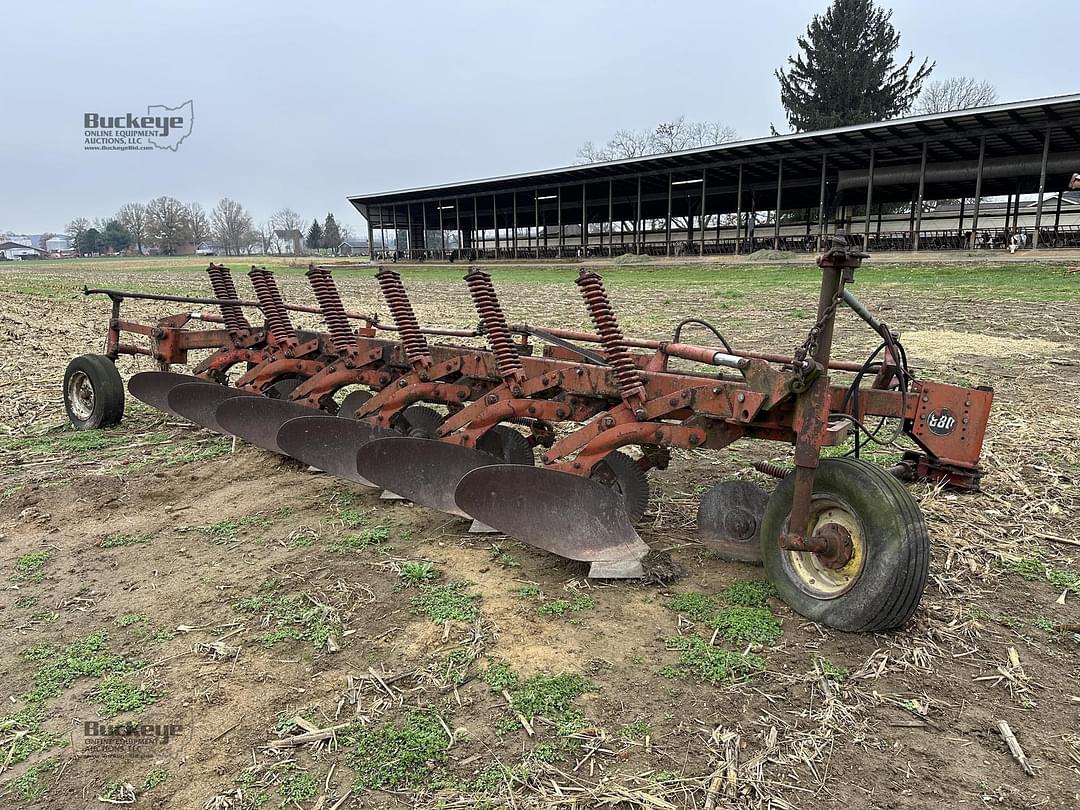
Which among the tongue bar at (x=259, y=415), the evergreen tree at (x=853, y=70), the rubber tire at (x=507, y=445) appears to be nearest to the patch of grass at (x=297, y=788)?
the rubber tire at (x=507, y=445)

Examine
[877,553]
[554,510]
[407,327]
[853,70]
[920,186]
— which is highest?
[853,70]

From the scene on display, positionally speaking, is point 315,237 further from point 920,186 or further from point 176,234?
point 920,186

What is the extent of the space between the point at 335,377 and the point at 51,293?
17.1m

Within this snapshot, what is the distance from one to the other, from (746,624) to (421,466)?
6.94 ft

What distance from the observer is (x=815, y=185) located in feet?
101

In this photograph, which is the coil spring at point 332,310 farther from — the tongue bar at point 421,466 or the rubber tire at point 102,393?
the rubber tire at point 102,393

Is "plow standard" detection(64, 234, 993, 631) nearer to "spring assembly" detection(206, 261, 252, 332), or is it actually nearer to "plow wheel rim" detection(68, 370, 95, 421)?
"spring assembly" detection(206, 261, 252, 332)

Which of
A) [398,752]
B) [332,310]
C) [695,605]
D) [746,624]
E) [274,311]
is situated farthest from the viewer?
[274,311]

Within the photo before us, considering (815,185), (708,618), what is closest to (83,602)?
(708,618)

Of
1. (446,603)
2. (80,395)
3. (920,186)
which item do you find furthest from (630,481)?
(920,186)

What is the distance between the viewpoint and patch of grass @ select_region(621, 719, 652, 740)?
2.33 meters

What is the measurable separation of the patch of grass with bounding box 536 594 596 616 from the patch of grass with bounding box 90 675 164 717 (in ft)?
4.80

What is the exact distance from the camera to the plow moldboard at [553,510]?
138 inches

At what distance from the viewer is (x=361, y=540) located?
12.7ft
